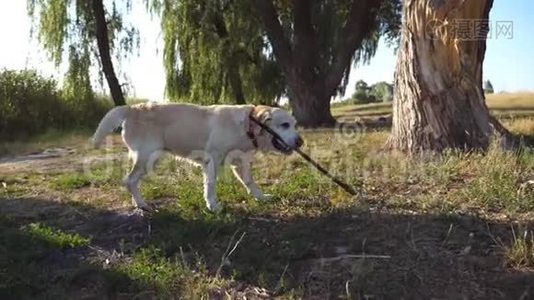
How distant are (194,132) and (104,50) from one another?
1469 cm

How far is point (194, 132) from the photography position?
597 centimetres

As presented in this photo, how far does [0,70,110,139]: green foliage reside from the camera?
68.8ft

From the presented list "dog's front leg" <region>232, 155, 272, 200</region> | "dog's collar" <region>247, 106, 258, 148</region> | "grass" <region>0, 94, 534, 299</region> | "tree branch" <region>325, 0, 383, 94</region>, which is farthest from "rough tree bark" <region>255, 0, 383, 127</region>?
"dog's collar" <region>247, 106, 258, 148</region>

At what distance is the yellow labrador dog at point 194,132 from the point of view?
5.92 metres

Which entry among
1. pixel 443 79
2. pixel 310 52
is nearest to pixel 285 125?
pixel 443 79

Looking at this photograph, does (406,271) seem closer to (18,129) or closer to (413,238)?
(413,238)

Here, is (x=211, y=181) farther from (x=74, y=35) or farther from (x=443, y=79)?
(x=74, y=35)

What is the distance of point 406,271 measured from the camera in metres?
4.21

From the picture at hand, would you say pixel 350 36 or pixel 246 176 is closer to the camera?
pixel 246 176

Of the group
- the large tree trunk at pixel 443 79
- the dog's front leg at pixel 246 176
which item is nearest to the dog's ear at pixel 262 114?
the dog's front leg at pixel 246 176

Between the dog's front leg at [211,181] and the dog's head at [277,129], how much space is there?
456 mm

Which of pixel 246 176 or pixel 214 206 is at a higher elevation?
pixel 246 176

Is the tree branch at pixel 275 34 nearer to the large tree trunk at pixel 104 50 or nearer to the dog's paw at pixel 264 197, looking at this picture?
the large tree trunk at pixel 104 50

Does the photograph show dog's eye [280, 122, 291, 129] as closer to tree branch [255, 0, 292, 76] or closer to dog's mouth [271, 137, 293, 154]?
dog's mouth [271, 137, 293, 154]
